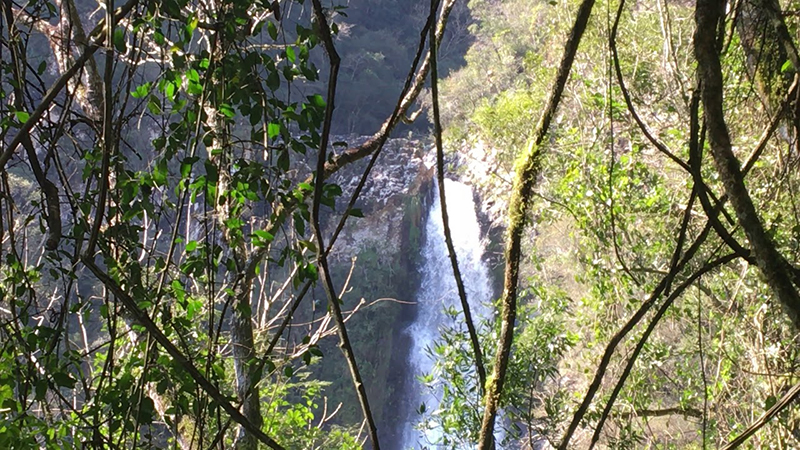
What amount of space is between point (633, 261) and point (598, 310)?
0.45 meters

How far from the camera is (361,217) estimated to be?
0.85 meters

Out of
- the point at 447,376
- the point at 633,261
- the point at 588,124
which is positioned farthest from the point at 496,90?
the point at 447,376

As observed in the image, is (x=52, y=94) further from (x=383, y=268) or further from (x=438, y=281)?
(x=383, y=268)

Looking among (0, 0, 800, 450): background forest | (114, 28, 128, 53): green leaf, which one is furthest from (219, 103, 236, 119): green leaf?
(114, 28, 128, 53): green leaf

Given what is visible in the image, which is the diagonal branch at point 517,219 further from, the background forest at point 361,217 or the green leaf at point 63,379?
the green leaf at point 63,379

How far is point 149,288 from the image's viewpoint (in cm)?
94

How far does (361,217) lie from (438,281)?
41.0ft

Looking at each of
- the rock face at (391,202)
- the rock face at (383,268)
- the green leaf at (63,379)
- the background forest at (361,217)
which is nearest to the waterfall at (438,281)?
the rock face at (383,268)

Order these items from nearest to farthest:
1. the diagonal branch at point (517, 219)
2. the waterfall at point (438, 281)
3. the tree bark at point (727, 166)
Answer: the tree bark at point (727, 166) → the diagonal branch at point (517, 219) → the waterfall at point (438, 281)

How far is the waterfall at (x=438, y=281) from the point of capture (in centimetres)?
1208

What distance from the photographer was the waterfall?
1208cm

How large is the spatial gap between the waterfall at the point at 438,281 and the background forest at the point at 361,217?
12.4ft

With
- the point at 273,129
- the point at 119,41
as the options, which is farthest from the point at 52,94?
the point at 273,129

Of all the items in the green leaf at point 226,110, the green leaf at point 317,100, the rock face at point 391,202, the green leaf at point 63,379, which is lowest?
the green leaf at point 63,379
